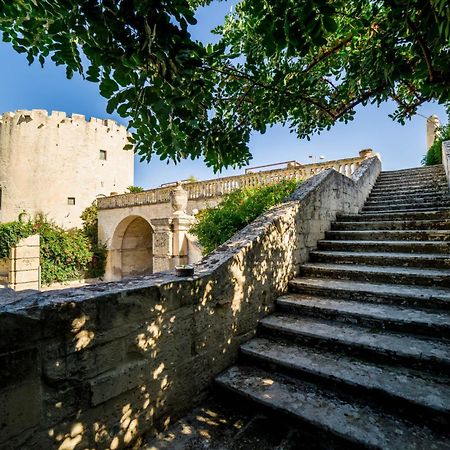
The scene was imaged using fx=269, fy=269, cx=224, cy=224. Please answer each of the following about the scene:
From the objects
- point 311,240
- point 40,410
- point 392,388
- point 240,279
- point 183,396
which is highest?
point 311,240

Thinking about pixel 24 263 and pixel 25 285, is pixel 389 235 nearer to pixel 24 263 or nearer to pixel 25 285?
pixel 24 263

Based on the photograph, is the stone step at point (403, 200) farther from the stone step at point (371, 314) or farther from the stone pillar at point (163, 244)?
the stone pillar at point (163, 244)

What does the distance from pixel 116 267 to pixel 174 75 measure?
722 inches

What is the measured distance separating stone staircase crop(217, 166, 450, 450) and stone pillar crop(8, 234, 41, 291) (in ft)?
28.5

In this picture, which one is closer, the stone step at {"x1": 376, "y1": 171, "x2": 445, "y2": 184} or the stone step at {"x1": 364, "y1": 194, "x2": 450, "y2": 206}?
the stone step at {"x1": 364, "y1": 194, "x2": 450, "y2": 206}

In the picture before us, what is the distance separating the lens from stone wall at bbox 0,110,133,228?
18672 millimetres

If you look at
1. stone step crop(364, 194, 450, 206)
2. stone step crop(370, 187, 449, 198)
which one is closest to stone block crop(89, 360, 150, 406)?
stone step crop(364, 194, 450, 206)

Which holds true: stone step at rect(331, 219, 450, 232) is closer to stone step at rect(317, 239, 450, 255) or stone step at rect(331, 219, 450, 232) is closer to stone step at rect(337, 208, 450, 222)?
stone step at rect(337, 208, 450, 222)

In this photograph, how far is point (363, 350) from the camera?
2254 mm

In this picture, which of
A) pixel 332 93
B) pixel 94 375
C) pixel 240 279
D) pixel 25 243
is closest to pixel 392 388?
pixel 240 279

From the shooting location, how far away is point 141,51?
1.46 metres

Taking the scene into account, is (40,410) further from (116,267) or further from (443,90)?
(116,267)

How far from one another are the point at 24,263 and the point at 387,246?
10.2 m

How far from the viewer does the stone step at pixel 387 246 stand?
3.49 metres
